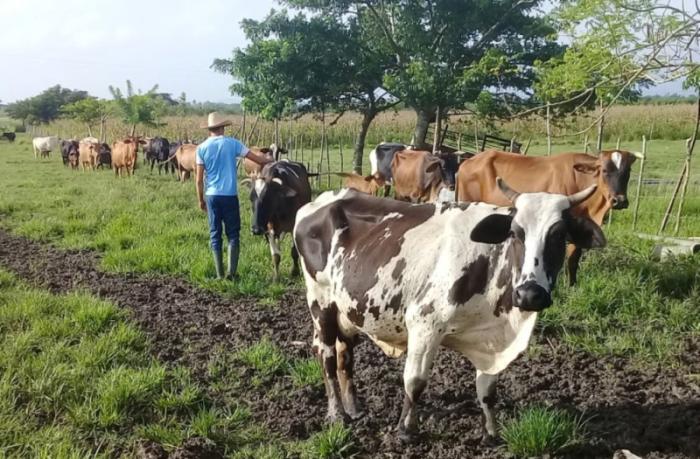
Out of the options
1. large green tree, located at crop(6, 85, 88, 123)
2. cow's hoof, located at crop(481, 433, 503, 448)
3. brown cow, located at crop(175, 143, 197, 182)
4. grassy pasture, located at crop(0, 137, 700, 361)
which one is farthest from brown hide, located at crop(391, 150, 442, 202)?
large green tree, located at crop(6, 85, 88, 123)

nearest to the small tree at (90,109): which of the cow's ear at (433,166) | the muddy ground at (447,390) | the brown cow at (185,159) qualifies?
the brown cow at (185,159)

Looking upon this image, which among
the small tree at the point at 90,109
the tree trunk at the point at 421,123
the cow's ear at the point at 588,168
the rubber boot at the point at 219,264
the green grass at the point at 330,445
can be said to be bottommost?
the green grass at the point at 330,445

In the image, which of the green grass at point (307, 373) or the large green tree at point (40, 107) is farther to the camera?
the large green tree at point (40, 107)

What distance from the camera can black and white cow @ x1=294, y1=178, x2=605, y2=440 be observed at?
3029mm

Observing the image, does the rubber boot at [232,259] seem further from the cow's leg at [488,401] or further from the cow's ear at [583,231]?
the cow's ear at [583,231]

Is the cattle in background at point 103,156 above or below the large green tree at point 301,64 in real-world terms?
below

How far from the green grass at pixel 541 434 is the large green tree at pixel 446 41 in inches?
427

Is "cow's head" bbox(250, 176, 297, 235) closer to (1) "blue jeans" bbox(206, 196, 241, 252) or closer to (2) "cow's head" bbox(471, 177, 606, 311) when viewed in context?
(1) "blue jeans" bbox(206, 196, 241, 252)

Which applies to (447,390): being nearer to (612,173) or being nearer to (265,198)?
(265,198)

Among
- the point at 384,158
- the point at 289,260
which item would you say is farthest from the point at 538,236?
the point at 384,158

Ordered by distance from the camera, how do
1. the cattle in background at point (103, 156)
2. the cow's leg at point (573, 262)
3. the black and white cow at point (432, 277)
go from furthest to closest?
the cattle in background at point (103, 156) < the cow's leg at point (573, 262) < the black and white cow at point (432, 277)

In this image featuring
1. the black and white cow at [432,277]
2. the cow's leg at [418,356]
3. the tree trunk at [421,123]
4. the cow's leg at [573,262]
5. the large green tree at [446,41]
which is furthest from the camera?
the tree trunk at [421,123]

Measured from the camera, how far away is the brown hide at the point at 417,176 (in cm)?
1104

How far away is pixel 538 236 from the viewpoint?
295 cm
